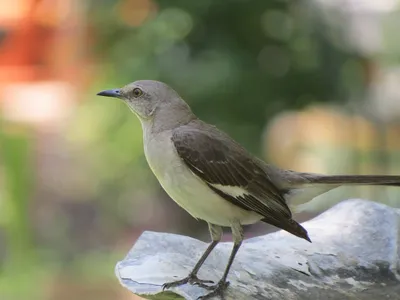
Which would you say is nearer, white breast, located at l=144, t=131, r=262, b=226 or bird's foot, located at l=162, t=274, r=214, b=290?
bird's foot, located at l=162, t=274, r=214, b=290

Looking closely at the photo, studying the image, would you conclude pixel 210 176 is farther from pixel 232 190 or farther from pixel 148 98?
pixel 148 98

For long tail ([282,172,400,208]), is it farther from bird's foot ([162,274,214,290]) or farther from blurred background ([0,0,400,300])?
blurred background ([0,0,400,300])

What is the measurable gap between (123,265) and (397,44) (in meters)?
5.64

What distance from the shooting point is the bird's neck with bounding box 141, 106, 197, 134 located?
100 inches

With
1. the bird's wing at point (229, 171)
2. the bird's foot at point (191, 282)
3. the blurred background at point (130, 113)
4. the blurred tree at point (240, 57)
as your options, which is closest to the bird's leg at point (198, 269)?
the bird's foot at point (191, 282)

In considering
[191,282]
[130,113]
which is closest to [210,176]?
[191,282]

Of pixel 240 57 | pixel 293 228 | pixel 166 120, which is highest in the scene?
pixel 240 57

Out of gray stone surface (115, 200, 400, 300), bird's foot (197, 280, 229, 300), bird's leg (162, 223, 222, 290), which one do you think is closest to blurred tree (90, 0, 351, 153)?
gray stone surface (115, 200, 400, 300)

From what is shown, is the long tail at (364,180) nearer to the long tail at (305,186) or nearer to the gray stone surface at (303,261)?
the long tail at (305,186)

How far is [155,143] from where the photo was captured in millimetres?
2488

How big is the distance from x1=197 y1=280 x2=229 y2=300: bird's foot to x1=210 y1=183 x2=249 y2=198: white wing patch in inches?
11.8

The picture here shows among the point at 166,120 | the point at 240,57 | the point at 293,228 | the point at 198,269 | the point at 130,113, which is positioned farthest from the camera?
the point at 130,113

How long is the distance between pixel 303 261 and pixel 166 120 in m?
0.62

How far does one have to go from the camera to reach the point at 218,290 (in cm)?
214
